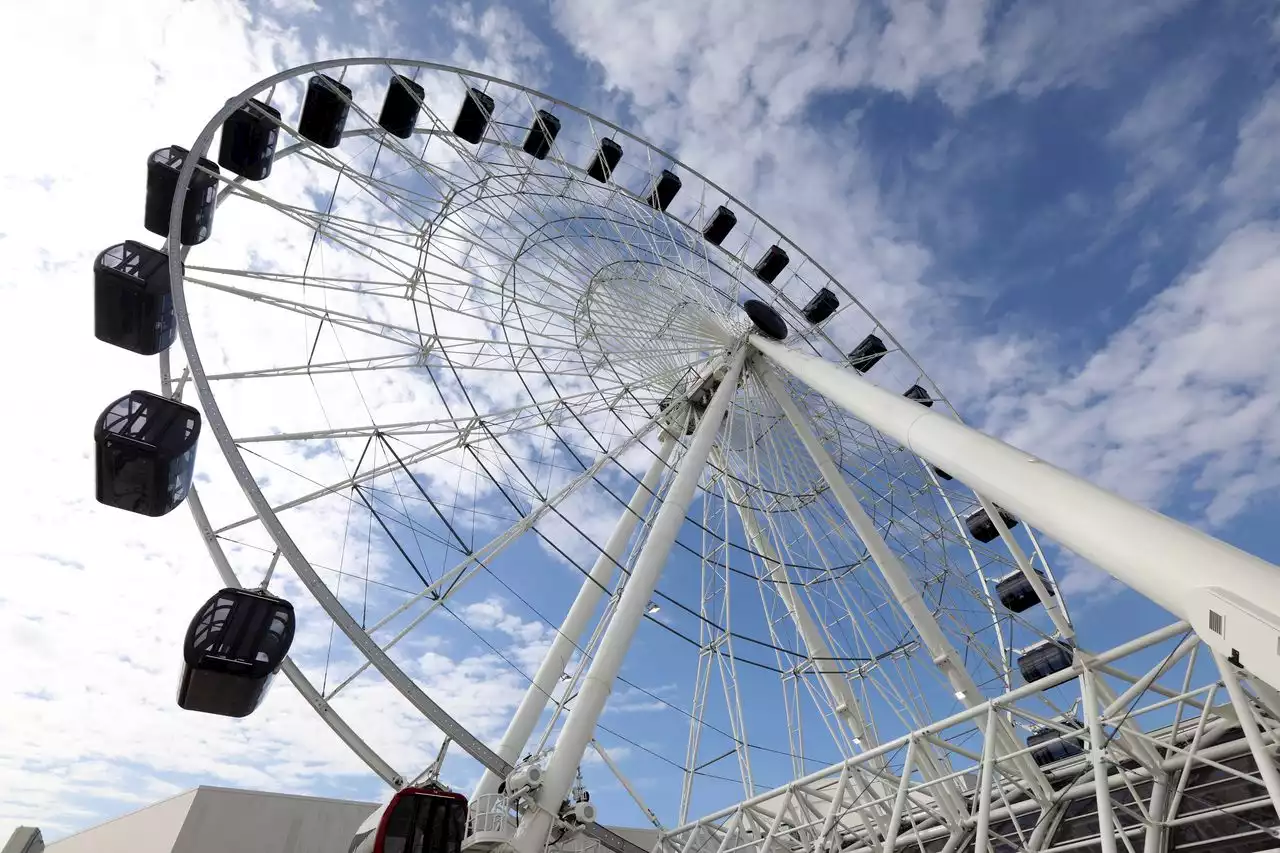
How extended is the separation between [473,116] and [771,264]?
33.8ft

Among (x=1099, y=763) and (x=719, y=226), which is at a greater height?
(x=719, y=226)

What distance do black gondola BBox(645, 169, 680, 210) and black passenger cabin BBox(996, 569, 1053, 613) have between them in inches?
569

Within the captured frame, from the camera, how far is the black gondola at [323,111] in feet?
53.4

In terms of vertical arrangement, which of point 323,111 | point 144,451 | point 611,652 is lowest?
point 611,652

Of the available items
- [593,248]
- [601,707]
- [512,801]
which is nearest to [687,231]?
[593,248]

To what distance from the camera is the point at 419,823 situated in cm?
972

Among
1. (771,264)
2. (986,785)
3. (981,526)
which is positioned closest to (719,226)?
(771,264)

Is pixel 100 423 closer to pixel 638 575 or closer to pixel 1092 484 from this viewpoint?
pixel 638 575

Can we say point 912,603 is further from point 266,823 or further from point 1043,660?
point 266,823

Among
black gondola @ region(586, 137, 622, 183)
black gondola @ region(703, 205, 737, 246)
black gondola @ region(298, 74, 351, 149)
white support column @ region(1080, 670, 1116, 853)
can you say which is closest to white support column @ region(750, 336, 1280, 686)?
white support column @ region(1080, 670, 1116, 853)

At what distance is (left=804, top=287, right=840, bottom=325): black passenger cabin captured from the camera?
2402 cm

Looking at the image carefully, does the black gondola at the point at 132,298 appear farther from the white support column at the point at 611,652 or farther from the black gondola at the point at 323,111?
the white support column at the point at 611,652

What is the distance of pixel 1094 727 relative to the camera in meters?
9.38

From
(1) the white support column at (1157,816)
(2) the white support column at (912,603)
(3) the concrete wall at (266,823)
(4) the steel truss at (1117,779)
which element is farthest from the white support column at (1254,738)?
(3) the concrete wall at (266,823)
